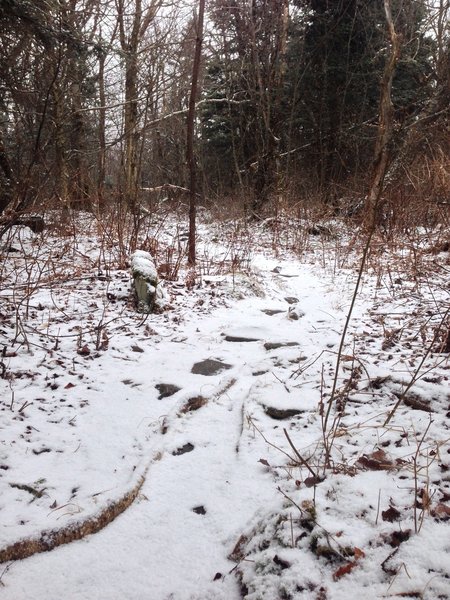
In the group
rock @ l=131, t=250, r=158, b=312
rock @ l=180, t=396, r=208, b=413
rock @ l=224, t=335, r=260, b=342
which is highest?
rock @ l=131, t=250, r=158, b=312

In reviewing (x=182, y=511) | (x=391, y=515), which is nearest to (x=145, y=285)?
(x=182, y=511)

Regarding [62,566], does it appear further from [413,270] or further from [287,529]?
[413,270]

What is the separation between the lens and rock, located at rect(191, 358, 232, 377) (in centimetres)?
296

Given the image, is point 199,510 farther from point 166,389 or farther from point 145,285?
point 145,285

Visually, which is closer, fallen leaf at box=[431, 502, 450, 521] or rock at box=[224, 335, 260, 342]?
fallen leaf at box=[431, 502, 450, 521]

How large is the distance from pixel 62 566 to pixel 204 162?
Result: 17.7 metres

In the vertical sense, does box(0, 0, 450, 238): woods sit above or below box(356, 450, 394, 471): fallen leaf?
above

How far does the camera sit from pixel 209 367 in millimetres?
3035

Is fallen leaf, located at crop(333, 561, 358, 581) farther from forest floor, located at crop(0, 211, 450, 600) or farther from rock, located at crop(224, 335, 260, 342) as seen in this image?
rock, located at crop(224, 335, 260, 342)

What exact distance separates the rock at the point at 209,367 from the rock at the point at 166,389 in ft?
0.85

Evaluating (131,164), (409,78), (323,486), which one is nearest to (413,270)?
(323,486)

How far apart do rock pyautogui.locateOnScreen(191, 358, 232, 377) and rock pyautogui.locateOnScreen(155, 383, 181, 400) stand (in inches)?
10.2

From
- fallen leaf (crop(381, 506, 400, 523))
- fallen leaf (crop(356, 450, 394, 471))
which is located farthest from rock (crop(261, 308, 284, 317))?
fallen leaf (crop(381, 506, 400, 523))

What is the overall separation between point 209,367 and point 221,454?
1.02 m
